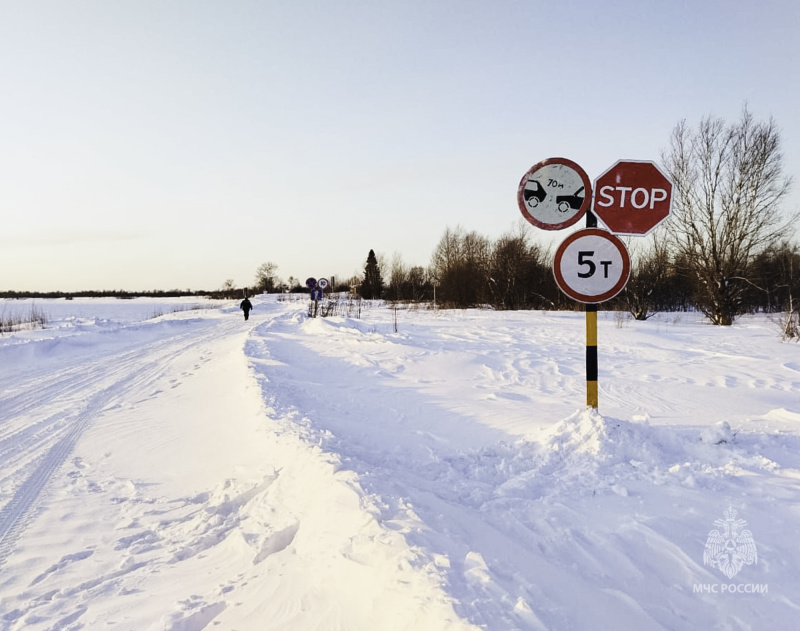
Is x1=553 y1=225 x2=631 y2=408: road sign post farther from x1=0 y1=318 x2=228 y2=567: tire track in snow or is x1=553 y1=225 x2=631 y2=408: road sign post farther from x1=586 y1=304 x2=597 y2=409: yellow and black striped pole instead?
x1=0 y1=318 x2=228 y2=567: tire track in snow

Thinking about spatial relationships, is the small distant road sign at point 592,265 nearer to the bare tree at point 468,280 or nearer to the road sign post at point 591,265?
the road sign post at point 591,265

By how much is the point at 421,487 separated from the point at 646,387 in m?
4.94

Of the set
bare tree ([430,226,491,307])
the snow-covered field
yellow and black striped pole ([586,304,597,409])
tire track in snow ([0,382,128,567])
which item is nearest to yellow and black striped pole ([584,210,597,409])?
yellow and black striped pole ([586,304,597,409])

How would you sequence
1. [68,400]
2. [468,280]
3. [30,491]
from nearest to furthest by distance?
[30,491], [68,400], [468,280]

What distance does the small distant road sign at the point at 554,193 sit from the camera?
165 inches

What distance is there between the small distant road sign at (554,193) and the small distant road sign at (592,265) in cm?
25

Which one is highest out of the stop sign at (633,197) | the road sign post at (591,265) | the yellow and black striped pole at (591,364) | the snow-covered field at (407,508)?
the stop sign at (633,197)

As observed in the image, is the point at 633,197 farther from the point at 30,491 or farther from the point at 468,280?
the point at 468,280

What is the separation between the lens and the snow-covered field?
2.17 m

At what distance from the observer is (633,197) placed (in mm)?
4211

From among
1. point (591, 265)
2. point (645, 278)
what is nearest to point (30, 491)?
point (591, 265)

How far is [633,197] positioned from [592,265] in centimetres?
74

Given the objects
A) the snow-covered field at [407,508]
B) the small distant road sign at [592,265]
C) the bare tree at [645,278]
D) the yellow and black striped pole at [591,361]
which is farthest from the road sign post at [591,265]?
the bare tree at [645,278]

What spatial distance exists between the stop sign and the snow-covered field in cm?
179
